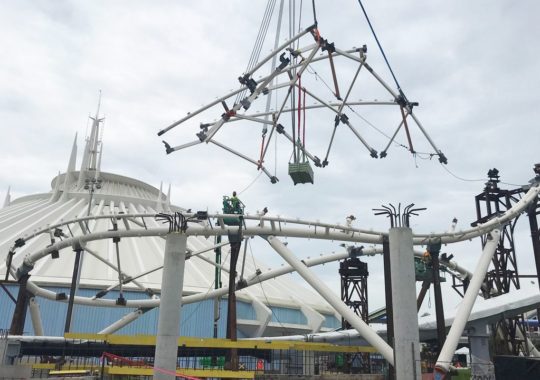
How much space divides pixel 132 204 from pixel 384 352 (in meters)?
52.0

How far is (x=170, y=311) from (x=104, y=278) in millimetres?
27704

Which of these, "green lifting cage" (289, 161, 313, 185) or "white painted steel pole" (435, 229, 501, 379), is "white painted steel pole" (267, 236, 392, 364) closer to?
"white painted steel pole" (435, 229, 501, 379)

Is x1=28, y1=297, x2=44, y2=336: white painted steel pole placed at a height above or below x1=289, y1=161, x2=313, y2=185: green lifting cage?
below

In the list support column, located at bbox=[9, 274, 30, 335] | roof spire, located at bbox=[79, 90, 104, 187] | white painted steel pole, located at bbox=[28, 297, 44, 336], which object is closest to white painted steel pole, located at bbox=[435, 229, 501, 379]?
support column, located at bbox=[9, 274, 30, 335]

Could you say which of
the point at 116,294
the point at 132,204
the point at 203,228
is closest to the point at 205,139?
the point at 203,228

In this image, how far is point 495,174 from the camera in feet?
130

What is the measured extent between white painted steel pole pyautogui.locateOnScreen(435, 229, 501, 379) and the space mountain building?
15959mm

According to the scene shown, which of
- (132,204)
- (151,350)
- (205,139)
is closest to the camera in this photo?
(205,139)

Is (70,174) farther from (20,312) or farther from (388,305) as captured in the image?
(388,305)

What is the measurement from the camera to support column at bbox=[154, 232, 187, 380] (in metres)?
22.2

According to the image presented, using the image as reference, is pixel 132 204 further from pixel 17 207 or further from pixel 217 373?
pixel 217 373

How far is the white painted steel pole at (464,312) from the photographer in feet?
84.3

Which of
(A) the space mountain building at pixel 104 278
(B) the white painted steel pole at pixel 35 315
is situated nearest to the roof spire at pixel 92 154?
(A) the space mountain building at pixel 104 278

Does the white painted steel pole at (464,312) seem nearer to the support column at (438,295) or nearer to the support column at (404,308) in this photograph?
the support column at (438,295)
